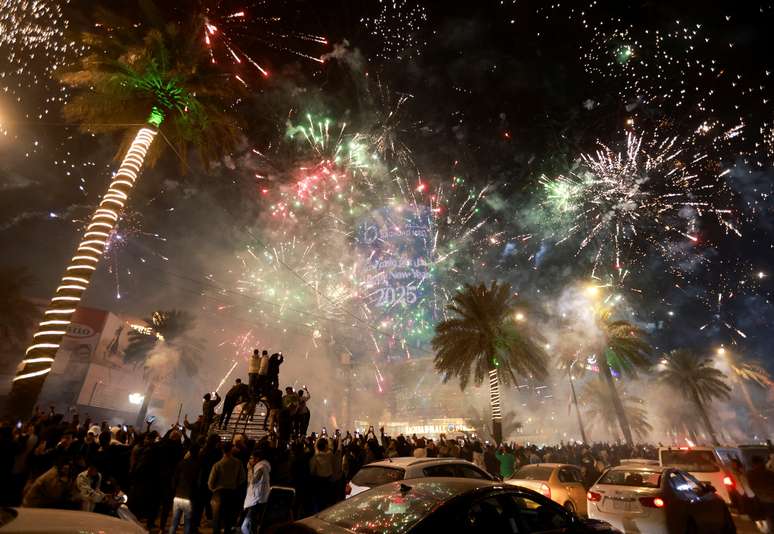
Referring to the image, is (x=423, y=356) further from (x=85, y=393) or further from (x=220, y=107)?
(x=220, y=107)

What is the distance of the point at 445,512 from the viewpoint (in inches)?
140

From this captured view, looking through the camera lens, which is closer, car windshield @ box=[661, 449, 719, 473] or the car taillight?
the car taillight

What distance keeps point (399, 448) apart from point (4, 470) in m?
11.1

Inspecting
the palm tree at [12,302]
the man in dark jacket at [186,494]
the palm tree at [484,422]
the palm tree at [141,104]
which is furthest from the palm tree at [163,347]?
the palm tree at [484,422]

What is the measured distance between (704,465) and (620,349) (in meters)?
23.5

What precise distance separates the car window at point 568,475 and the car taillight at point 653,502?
2972 millimetres

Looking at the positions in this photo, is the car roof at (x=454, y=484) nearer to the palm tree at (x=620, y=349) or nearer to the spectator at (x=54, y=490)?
the spectator at (x=54, y=490)

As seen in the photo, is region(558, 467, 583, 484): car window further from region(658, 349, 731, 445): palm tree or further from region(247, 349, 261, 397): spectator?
region(658, 349, 731, 445): palm tree

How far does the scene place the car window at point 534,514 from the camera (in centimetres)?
407

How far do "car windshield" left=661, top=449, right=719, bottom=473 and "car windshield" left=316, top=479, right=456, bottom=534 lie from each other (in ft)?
39.2

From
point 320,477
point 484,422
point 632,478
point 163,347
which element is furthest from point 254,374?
point 484,422

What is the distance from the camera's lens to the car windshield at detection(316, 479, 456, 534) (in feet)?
11.5

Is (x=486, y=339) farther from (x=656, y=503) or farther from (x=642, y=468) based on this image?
(x=656, y=503)

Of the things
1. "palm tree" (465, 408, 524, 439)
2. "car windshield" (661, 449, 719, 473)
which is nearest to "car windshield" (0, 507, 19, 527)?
"car windshield" (661, 449, 719, 473)
